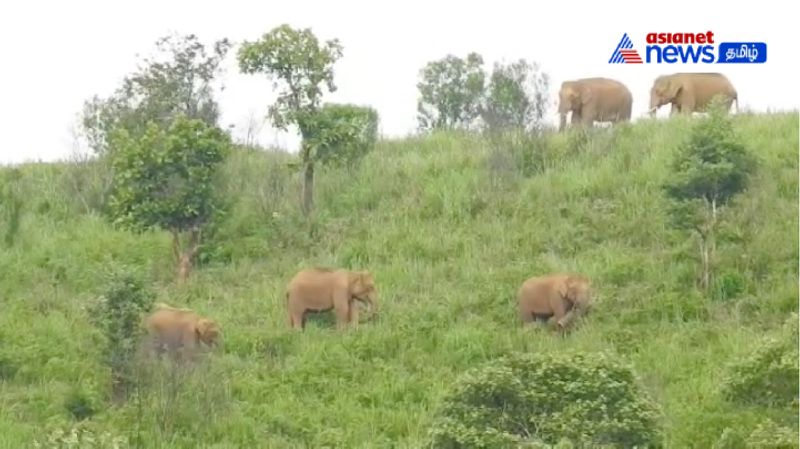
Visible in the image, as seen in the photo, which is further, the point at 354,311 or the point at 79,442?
the point at 354,311

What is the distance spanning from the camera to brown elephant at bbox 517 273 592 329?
17.6 meters

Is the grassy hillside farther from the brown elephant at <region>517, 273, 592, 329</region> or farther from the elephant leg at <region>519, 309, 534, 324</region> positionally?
the brown elephant at <region>517, 273, 592, 329</region>

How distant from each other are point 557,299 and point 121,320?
481cm

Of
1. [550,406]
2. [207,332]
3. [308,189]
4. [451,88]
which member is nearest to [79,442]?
[550,406]

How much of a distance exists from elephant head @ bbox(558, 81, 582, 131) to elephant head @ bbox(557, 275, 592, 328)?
8994mm

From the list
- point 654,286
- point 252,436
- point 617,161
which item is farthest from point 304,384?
point 617,161

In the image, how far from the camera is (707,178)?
17.9m

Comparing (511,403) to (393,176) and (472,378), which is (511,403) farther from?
(393,176)

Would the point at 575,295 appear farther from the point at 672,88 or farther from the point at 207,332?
the point at 672,88

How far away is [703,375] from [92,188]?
12.0 m

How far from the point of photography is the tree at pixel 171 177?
20188 millimetres

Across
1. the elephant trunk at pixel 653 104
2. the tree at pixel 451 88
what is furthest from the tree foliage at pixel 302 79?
the tree at pixel 451 88

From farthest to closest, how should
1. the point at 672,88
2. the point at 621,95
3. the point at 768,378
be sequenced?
the point at 621,95
the point at 672,88
the point at 768,378

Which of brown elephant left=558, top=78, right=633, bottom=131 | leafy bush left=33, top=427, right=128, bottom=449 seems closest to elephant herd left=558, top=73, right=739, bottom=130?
brown elephant left=558, top=78, right=633, bottom=131
